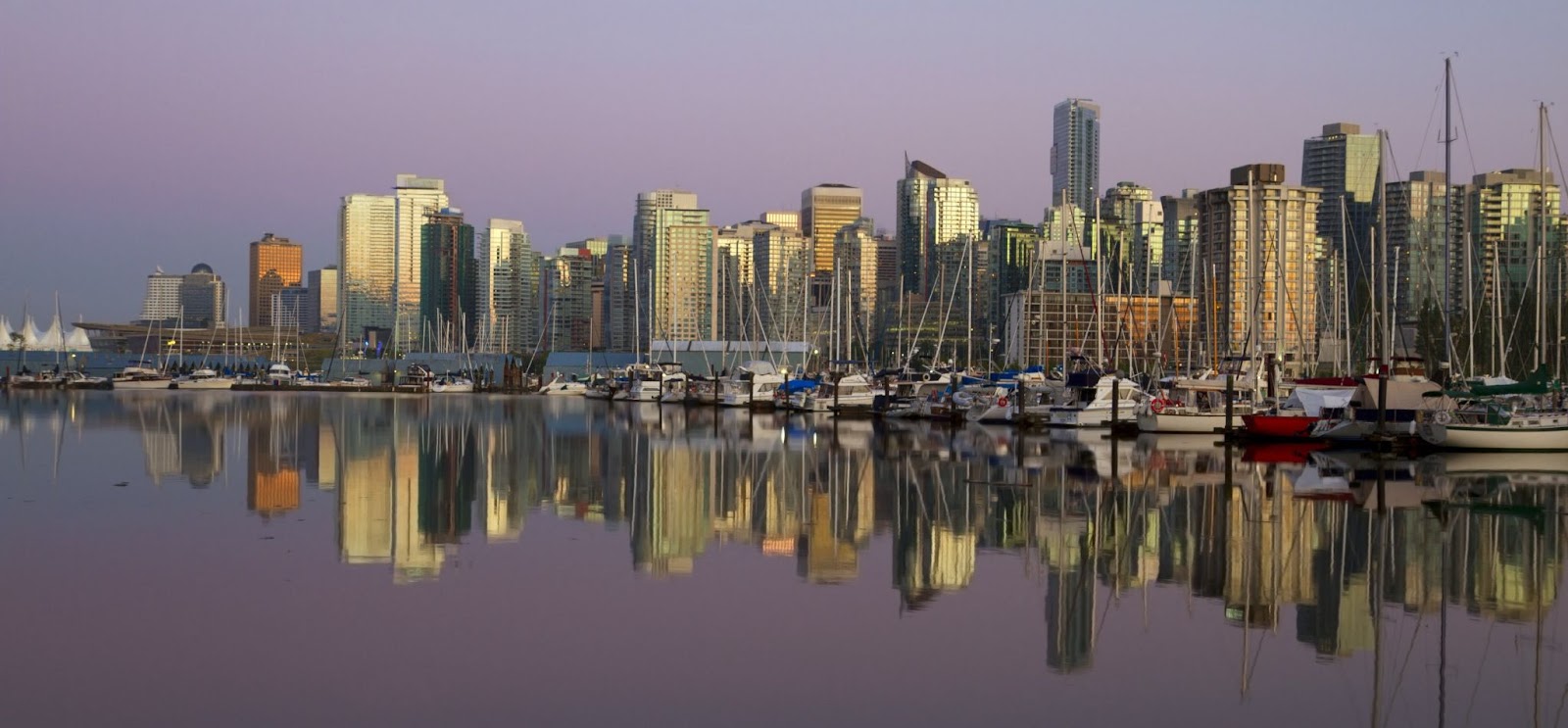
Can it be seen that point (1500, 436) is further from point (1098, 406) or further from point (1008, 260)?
point (1008, 260)

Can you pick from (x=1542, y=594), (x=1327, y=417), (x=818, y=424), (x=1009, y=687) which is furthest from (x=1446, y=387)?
(x=1009, y=687)

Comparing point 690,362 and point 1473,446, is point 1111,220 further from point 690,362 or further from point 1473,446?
point 1473,446

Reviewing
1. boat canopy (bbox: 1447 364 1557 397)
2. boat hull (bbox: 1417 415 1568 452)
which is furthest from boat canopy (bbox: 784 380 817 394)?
boat hull (bbox: 1417 415 1568 452)

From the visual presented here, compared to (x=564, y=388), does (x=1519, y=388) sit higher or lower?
higher

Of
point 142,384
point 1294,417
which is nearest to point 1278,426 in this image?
point 1294,417

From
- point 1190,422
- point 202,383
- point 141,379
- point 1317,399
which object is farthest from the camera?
point 141,379

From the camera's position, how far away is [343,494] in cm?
3100

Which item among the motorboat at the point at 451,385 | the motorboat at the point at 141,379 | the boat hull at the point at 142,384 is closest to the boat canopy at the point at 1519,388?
the motorboat at the point at 451,385

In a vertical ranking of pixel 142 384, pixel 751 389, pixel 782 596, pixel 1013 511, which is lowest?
pixel 782 596

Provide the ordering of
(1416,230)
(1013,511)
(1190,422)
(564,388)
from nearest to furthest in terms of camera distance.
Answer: (1013,511)
(1190,422)
(1416,230)
(564,388)

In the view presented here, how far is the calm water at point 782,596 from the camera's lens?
13383 millimetres

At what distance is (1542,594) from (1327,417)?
101 feet

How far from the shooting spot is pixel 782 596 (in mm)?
18688

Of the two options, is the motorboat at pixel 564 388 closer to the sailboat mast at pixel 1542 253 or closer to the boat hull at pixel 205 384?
the boat hull at pixel 205 384
